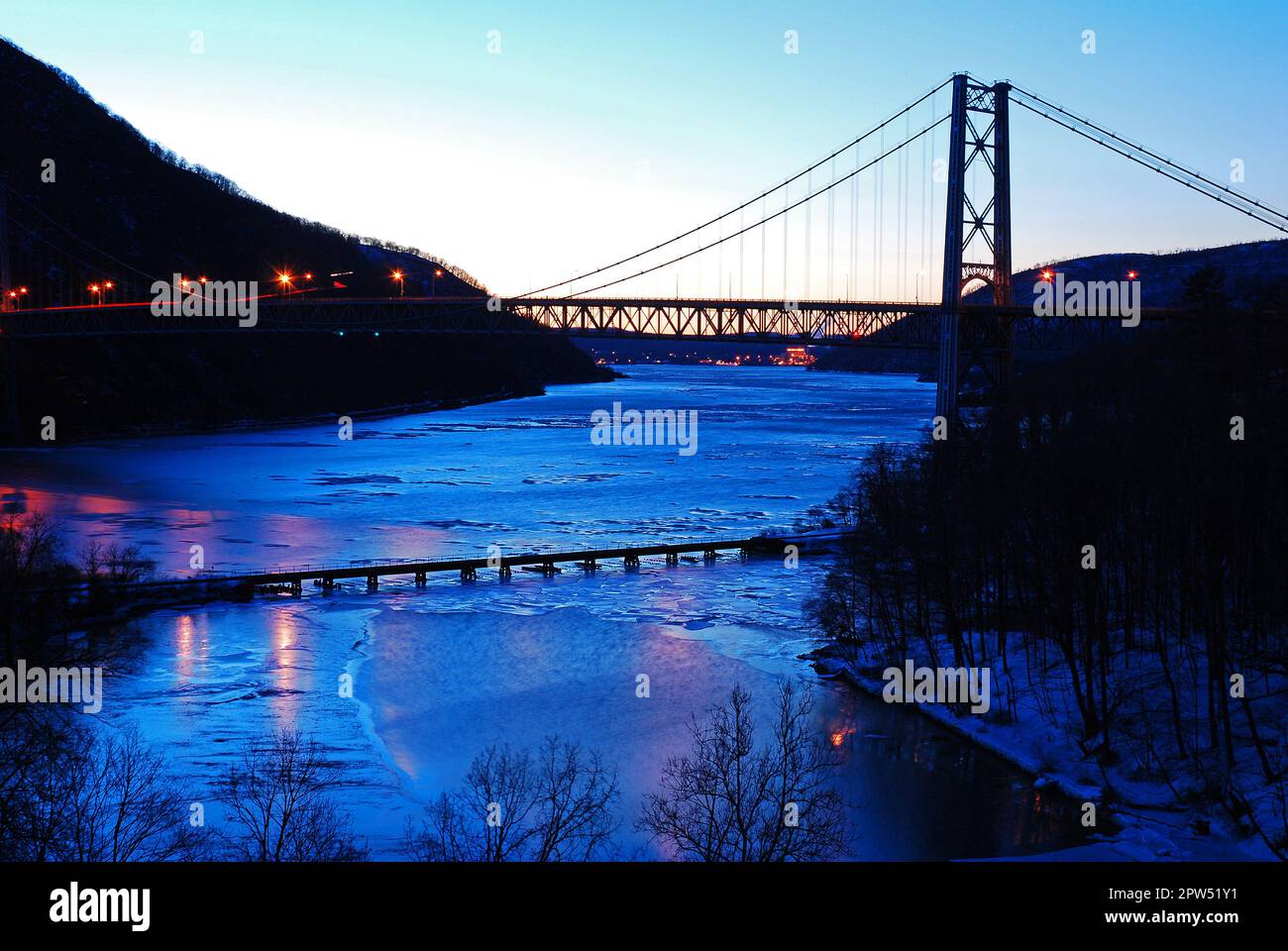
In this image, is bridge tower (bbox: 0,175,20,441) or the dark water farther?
bridge tower (bbox: 0,175,20,441)

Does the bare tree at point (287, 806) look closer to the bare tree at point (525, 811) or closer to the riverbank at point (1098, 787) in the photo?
the bare tree at point (525, 811)

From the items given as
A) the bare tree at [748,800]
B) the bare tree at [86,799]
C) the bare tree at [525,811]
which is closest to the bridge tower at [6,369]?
the bare tree at [86,799]

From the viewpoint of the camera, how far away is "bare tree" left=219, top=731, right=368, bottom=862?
10836 mm

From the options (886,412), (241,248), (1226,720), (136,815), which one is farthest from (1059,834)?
(241,248)

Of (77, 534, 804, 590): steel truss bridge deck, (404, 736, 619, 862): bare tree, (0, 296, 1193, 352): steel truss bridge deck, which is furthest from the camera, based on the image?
(0, 296, 1193, 352): steel truss bridge deck

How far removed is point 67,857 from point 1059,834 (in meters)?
10.2

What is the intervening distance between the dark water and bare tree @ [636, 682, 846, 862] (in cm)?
34

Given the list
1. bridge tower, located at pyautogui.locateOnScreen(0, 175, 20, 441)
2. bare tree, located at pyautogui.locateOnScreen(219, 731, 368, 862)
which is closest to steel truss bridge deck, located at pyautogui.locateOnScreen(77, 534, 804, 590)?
bare tree, located at pyautogui.locateOnScreen(219, 731, 368, 862)

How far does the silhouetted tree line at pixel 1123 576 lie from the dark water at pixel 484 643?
1.75m

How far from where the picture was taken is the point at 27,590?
65.5 ft

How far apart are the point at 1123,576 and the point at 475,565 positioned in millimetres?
14676

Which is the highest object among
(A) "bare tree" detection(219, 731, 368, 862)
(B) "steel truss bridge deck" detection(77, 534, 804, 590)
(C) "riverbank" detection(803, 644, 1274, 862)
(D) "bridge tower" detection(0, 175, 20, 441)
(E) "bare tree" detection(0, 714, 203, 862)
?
(D) "bridge tower" detection(0, 175, 20, 441)

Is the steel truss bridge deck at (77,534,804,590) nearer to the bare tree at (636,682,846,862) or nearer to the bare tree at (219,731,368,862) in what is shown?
the bare tree at (219,731,368,862)

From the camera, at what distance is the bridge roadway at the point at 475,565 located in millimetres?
25328
